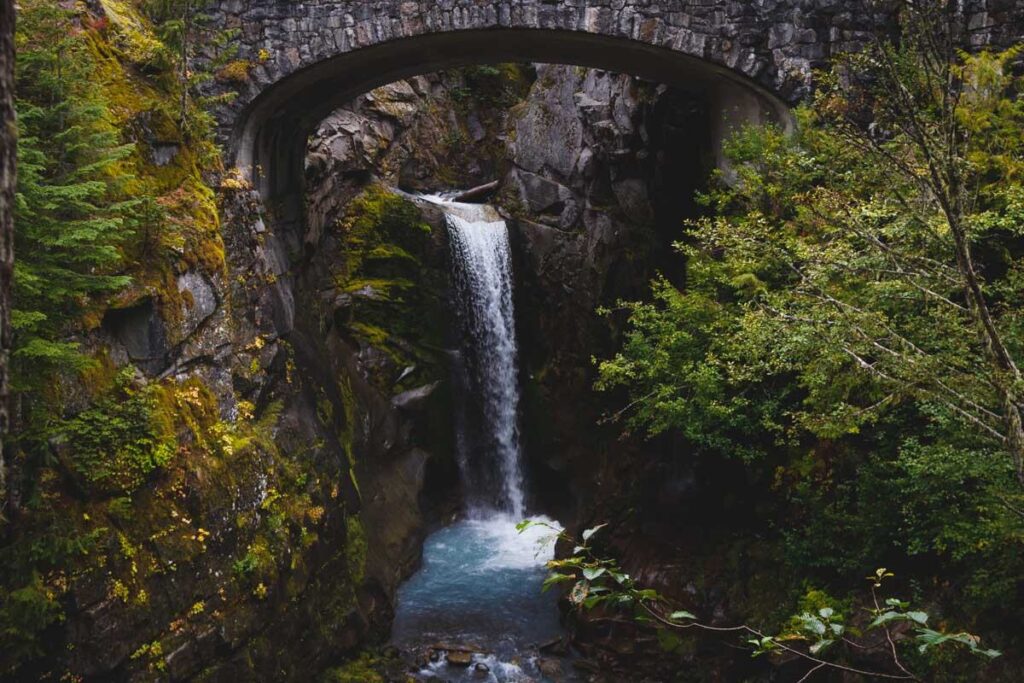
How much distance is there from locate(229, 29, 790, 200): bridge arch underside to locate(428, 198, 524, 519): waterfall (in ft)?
13.8

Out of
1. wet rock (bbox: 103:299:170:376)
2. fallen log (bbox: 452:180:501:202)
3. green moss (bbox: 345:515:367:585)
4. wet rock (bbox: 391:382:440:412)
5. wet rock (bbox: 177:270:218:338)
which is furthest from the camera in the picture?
fallen log (bbox: 452:180:501:202)

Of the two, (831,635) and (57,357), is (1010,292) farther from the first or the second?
(57,357)

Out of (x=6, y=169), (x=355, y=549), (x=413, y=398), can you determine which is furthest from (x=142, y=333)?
(x=413, y=398)

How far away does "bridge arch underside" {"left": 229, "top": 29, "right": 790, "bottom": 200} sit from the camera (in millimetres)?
12188

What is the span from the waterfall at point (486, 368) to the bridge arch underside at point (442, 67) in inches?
166

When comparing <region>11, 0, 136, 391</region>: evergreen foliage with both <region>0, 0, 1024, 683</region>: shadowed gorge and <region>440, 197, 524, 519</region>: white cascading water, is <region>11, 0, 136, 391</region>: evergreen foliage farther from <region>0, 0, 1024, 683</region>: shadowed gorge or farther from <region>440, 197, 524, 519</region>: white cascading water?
<region>440, 197, 524, 519</region>: white cascading water

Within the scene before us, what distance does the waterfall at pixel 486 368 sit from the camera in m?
16.3

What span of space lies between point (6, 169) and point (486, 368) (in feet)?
48.7

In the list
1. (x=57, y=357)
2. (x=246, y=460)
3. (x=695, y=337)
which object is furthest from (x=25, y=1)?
(x=695, y=337)

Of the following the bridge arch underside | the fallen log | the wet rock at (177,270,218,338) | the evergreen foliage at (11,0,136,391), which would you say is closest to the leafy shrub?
the evergreen foliage at (11,0,136,391)

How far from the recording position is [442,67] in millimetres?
13898

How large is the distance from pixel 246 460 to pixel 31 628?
2524 millimetres

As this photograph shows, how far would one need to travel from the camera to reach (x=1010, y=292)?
21.4ft

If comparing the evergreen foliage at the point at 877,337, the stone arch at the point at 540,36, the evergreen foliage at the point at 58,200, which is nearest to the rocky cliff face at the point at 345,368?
the evergreen foliage at the point at 58,200
